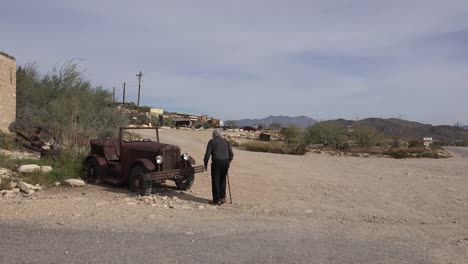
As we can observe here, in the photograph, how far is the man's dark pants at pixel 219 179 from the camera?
1098cm

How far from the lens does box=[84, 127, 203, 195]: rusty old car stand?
11.5 metres

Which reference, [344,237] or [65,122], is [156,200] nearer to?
[344,237]

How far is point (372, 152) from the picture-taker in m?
38.6

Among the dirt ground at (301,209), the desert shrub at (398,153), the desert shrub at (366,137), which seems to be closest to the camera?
the dirt ground at (301,209)

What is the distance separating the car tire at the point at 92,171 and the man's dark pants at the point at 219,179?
3.45m

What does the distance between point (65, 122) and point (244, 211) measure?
1203 cm

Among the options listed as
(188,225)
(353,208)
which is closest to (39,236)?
(188,225)

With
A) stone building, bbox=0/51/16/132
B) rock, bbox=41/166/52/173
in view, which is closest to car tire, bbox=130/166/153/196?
rock, bbox=41/166/52/173

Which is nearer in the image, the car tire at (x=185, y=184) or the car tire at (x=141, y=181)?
the car tire at (x=141, y=181)

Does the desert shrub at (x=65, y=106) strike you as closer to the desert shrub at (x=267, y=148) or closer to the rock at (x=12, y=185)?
the rock at (x=12, y=185)

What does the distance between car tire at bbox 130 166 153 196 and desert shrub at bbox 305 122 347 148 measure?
32.1m

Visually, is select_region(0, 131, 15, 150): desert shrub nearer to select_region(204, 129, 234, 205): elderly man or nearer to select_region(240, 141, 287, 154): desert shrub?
select_region(204, 129, 234, 205): elderly man

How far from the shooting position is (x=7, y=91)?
22953mm

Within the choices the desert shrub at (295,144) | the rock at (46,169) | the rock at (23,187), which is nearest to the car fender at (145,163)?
the rock at (23,187)
